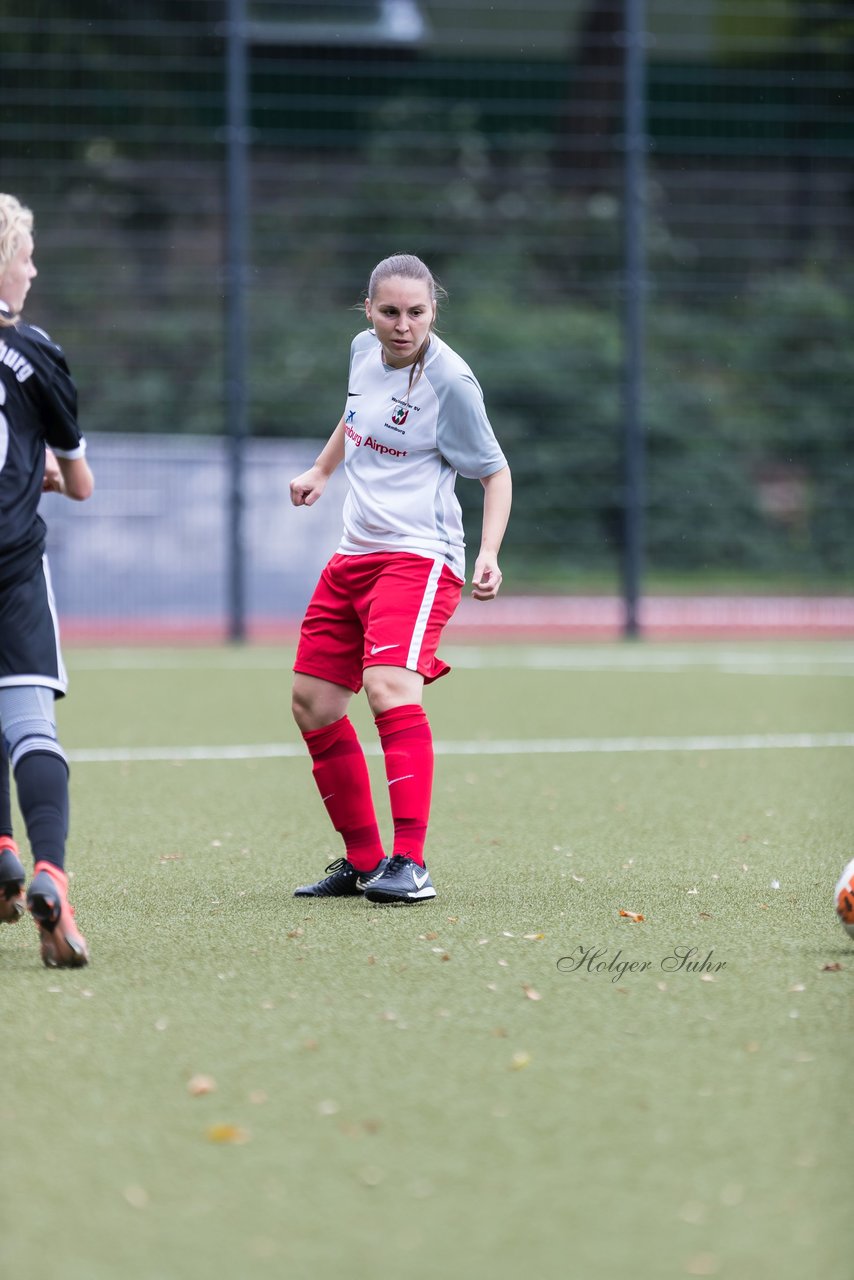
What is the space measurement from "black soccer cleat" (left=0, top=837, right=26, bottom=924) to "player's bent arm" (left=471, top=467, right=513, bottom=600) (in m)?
1.27

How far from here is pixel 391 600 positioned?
462 centimetres

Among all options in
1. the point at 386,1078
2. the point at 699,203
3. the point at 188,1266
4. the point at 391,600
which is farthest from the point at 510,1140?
the point at 699,203

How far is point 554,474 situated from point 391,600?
47.5ft

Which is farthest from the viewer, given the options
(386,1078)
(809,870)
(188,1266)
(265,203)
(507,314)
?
(265,203)

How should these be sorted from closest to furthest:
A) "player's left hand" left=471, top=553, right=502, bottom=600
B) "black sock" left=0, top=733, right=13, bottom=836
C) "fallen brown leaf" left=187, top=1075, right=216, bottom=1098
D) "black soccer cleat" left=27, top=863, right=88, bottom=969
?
"fallen brown leaf" left=187, top=1075, right=216, bottom=1098 < "black soccer cleat" left=27, top=863, right=88, bottom=969 < "black sock" left=0, top=733, right=13, bottom=836 < "player's left hand" left=471, top=553, right=502, bottom=600

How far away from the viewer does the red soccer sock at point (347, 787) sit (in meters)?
4.85

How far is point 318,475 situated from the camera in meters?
4.98

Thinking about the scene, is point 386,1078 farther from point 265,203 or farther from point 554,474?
point 265,203

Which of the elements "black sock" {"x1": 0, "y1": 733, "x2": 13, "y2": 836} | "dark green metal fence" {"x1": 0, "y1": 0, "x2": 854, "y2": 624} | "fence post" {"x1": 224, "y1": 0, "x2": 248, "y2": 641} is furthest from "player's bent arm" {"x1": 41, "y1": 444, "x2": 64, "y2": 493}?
"dark green metal fence" {"x1": 0, "y1": 0, "x2": 854, "y2": 624}

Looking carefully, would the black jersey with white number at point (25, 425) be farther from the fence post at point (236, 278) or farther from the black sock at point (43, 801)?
the fence post at point (236, 278)

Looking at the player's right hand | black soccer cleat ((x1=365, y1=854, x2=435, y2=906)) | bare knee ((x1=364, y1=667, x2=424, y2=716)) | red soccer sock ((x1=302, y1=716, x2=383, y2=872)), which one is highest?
the player's right hand

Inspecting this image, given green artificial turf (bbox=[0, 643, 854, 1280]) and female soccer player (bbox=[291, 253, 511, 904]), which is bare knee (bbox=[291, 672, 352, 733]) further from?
green artificial turf (bbox=[0, 643, 854, 1280])

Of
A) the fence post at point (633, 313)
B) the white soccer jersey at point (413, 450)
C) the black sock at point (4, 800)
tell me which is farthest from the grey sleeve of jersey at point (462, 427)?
the fence post at point (633, 313)

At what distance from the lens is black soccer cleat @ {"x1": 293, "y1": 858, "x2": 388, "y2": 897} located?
15.6 feet
